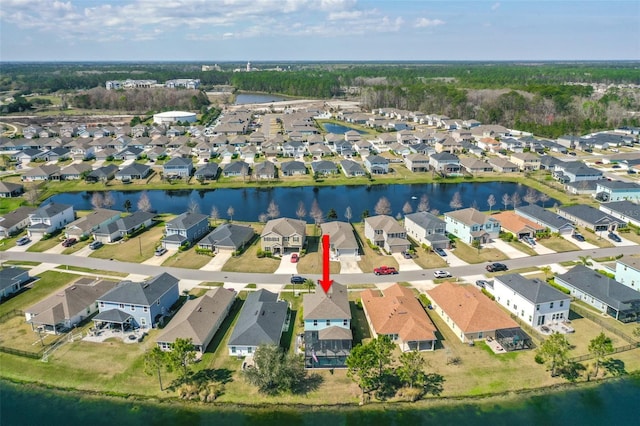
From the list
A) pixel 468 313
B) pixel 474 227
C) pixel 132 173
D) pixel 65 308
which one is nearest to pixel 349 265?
pixel 468 313

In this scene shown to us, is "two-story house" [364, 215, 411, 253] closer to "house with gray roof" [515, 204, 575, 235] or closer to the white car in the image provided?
the white car

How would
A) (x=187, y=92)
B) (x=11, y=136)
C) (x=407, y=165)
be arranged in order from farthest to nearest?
1. (x=187, y=92)
2. (x=11, y=136)
3. (x=407, y=165)

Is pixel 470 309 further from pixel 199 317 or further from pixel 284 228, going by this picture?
pixel 284 228

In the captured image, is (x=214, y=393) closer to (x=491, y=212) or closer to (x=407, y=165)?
(x=491, y=212)

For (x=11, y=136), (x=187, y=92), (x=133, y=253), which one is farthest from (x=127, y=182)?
(x=187, y=92)

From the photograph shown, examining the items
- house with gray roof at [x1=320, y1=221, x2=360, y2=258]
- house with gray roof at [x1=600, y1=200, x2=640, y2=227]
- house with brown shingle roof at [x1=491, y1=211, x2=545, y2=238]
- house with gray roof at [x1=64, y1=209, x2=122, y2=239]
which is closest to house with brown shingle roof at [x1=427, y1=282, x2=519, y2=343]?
house with gray roof at [x1=320, y1=221, x2=360, y2=258]

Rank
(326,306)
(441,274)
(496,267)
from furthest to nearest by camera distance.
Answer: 1. (496,267)
2. (441,274)
3. (326,306)

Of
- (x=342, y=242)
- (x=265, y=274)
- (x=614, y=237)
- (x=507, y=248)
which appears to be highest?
(x=342, y=242)
